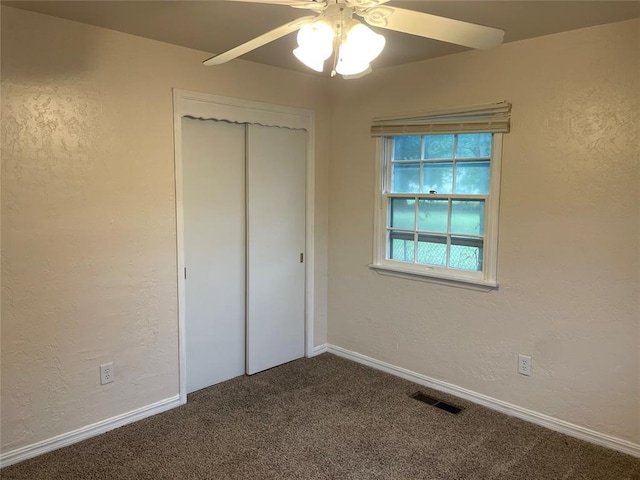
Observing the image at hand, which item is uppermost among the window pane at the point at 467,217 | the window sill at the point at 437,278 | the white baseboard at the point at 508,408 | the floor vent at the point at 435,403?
the window pane at the point at 467,217

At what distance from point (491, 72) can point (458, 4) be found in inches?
33.5

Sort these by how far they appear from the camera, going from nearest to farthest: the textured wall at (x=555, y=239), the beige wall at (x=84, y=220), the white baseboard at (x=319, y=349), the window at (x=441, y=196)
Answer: the beige wall at (x=84, y=220)
the textured wall at (x=555, y=239)
the window at (x=441, y=196)
the white baseboard at (x=319, y=349)

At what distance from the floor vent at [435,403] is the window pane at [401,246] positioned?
97cm

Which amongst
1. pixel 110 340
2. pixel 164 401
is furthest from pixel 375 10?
pixel 164 401

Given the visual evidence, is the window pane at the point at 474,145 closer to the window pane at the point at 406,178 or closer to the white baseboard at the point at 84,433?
the window pane at the point at 406,178

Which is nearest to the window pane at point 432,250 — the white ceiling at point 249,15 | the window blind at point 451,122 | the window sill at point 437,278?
the window sill at point 437,278

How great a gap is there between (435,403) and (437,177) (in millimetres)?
1559

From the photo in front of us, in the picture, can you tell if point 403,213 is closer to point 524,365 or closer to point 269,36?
point 524,365

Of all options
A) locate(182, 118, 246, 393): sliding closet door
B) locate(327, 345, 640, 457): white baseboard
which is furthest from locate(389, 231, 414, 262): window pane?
locate(182, 118, 246, 393): sliding closet door

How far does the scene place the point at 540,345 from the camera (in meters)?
2.90

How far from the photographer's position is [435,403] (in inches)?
127

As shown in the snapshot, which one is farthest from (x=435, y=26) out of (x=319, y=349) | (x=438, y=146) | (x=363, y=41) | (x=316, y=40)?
(x=319, y=349)

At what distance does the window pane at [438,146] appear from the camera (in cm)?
330

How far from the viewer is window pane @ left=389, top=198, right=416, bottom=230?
11.6ft
